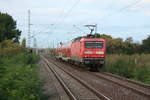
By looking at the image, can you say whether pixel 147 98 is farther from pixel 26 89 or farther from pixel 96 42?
pixel 96 42

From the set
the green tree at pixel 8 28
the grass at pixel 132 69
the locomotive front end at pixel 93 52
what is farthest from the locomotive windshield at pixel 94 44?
the green tree at pixel 8 28

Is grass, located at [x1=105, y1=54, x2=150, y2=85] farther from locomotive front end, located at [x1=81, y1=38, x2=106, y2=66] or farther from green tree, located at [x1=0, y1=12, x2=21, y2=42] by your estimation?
green tree, located at [x1=0, y1=12, x2=21, y2=42]

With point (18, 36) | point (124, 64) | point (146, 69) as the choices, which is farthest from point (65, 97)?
point (18, 36)

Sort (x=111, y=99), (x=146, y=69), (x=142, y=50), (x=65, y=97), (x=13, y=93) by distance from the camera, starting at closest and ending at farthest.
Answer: (x=13, y=93) < (x=111, y=99) < (x=65, y=97) < (x=146, y=69) < (x=142, y=50)

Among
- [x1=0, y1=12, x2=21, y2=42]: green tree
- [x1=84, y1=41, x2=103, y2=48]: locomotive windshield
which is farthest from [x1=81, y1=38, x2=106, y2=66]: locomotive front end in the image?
[x1=0, y1=12, x2=21, y2=42]: green tree

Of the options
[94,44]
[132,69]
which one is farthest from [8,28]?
[132,69]

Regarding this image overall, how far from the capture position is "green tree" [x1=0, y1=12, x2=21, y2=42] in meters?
77.8

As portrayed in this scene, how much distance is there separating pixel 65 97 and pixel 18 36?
73.2 m

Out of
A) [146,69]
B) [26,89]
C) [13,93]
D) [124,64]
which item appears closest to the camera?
[13,93]

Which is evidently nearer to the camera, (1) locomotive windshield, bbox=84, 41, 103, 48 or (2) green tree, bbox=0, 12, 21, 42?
(1) locomotive windshield, bbox=84, 41, 103, 48

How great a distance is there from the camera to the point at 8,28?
82.1 metres

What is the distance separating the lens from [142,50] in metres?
73.2

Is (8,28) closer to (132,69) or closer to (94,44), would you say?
(94,44)

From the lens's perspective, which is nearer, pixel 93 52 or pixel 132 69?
pixel 132 69
